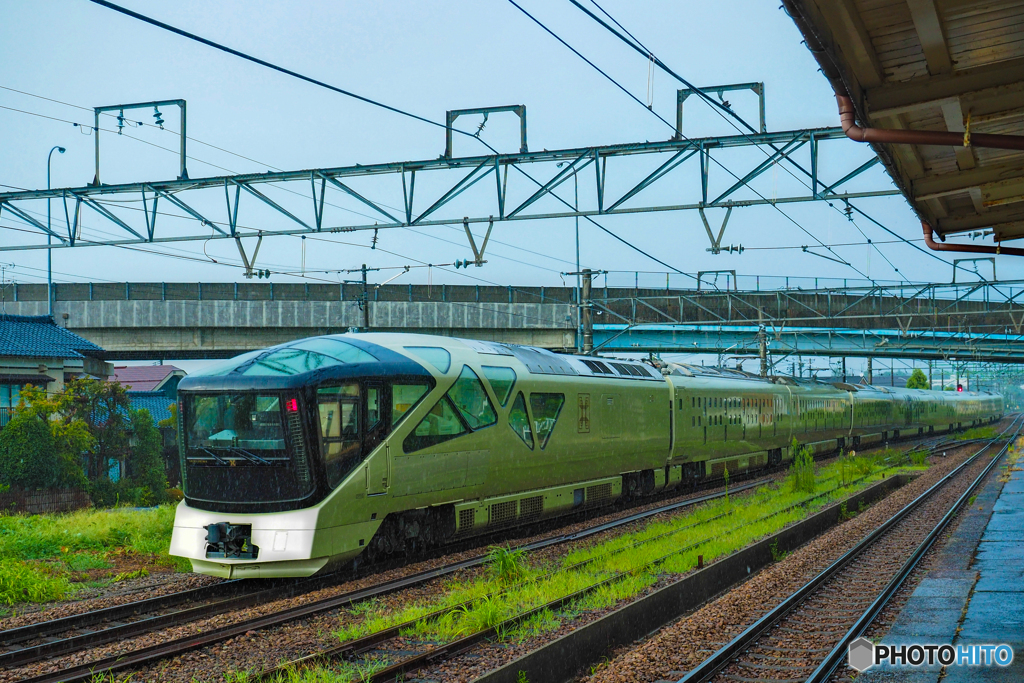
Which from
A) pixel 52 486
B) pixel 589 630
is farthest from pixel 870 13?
pixel 52 486

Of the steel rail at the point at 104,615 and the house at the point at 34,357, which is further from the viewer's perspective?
the house at the point at 34,357

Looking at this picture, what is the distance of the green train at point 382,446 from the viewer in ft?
34.8

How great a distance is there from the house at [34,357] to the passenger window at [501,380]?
1392cm

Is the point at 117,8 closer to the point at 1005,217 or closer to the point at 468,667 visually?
the point at 468,667

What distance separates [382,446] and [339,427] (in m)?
0.69

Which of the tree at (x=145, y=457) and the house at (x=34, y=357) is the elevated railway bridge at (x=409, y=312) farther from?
the tree at (x=145, y=457)

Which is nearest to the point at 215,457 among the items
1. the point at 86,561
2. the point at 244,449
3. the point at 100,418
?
the point at 244,449

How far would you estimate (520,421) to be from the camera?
47.5 feet

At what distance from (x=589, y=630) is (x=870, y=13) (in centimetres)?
561

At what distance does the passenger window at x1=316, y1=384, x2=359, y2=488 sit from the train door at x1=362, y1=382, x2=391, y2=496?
0.18m

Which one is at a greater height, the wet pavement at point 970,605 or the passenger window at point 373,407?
the passenger window at point 373,407

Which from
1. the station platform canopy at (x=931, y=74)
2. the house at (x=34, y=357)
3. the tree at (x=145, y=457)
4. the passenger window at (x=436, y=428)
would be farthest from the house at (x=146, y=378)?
the station platform canopy at (x=931, y=74)

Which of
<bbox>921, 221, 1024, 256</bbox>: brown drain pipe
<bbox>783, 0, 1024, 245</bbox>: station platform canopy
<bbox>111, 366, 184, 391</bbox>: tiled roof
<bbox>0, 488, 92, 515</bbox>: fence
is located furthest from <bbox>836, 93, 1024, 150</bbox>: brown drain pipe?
<bbox>111, 366, 184, 391</bbox>: tiled roof

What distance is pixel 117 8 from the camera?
772 cm
